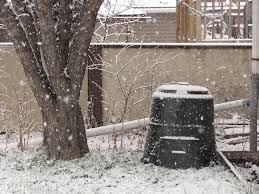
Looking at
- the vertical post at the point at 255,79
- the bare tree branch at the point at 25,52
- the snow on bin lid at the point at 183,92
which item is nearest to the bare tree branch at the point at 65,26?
the bare tree branch at the point at 25,52

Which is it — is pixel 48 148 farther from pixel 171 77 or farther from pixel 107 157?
pixel 171 77

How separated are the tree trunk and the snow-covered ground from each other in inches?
5.2

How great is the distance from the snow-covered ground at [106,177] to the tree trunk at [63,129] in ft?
0.43

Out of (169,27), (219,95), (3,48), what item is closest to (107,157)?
(219,95)

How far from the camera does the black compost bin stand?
572 centimetres

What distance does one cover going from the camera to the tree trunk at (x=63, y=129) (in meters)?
6.00

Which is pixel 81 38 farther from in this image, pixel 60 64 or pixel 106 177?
pixel 106 177

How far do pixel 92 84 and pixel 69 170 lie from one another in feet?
14.7

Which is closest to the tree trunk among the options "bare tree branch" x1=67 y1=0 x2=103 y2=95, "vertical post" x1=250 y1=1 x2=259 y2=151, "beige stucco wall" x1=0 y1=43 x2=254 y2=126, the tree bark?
the tree bark

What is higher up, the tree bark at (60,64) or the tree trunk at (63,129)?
the tree bark at (60,64)

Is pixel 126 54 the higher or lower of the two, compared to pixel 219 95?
higher

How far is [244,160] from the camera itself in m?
6.36

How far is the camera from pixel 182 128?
5707 millimetres

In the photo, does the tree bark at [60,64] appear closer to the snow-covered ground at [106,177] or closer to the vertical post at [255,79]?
the snow-covered ground at [106,177]
